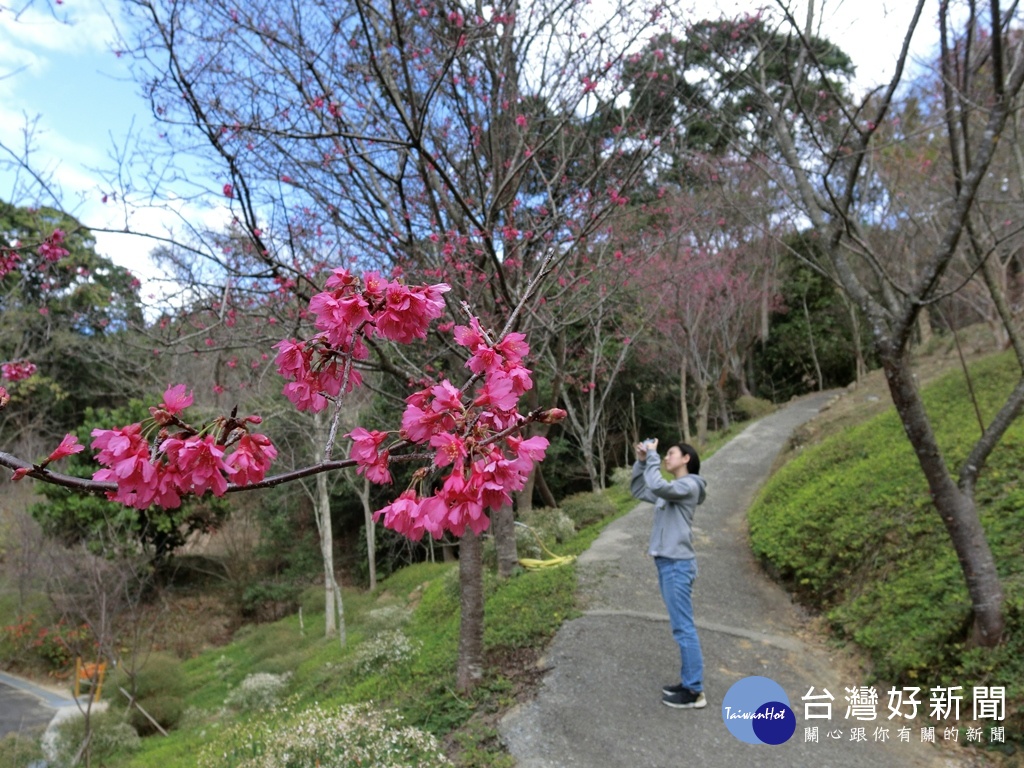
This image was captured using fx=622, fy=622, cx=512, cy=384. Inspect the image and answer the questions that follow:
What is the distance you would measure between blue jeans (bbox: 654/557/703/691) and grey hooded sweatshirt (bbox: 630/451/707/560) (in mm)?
76

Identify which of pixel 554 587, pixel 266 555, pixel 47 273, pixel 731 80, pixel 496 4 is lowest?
pixel 266 555

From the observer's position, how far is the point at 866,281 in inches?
513

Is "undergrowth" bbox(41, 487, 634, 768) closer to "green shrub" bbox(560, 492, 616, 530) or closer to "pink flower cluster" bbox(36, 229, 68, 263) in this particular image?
"green shrub" bbox(560, 492, 616, 530)

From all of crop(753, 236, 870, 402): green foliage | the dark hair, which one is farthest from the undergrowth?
crop(753, 236, 870, 402): green foliage

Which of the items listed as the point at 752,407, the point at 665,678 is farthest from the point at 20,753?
the point at 752,407

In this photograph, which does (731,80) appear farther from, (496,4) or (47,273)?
(47,273)

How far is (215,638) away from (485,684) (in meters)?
11.4

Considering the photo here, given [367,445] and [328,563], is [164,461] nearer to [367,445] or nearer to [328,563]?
[367,445]

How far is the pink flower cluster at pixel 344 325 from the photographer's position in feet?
3.74

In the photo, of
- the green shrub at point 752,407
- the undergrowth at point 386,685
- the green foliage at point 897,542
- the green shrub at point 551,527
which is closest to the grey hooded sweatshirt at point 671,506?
the undergrowth at point 386,685

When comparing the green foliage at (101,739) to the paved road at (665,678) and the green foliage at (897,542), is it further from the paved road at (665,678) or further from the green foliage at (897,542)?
the green foliage at (897,542)

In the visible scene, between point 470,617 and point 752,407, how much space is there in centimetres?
1380

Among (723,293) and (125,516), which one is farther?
(723,293)

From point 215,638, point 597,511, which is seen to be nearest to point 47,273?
point 597,511
